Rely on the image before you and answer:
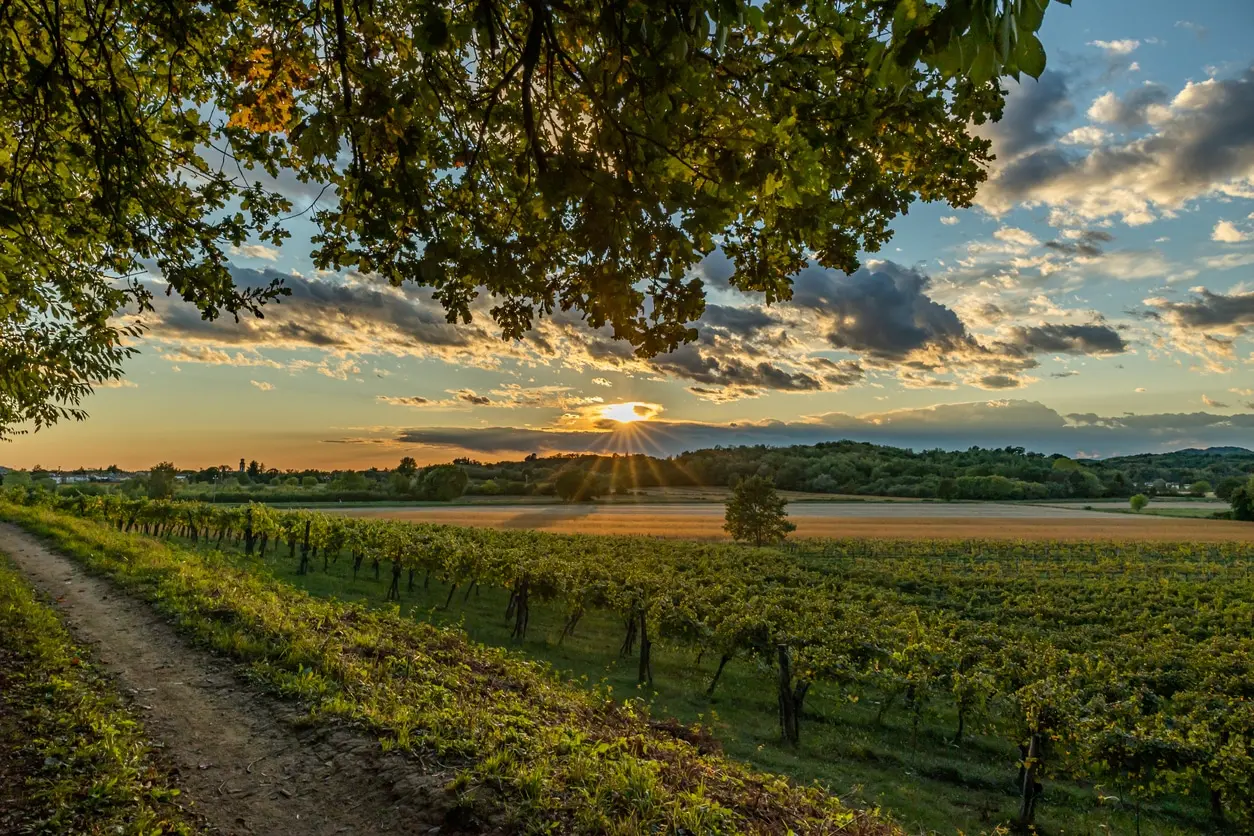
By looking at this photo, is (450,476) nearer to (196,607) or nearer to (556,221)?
(196,607)

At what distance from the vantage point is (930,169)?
649 cm

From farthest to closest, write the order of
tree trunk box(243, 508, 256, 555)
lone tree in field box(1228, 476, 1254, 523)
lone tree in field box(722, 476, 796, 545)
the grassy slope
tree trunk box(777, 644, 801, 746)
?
1. lone tree in field box(1228, 476, 1254, 523)
2. lone tree in field box(722, 476, 796, 545)
3. tree trunk box(243, 508, 256, 555)
4. tree trunk box(777, 644, 801, 746)
5. the grassy slope

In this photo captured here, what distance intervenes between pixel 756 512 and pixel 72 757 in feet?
186

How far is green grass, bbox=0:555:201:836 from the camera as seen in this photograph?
561 centimetres

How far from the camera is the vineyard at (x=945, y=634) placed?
41.6ft

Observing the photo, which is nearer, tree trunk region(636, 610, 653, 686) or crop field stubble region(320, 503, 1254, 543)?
tree trunk region(636, 610, 653, 686)

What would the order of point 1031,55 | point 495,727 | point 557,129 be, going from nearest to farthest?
point 1031,55
point 557,129
point 495,727

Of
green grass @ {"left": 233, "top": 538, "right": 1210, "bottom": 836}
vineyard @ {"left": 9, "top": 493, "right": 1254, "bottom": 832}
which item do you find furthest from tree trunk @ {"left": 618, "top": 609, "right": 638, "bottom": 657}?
green grass @ {"left": 233, "top": 538, "right": 1210, "bottom": 836}

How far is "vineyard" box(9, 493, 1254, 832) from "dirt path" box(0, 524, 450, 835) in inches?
459

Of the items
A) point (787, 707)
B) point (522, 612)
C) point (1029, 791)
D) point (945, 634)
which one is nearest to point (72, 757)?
point (787, 707)

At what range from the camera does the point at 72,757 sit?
21.5 feet

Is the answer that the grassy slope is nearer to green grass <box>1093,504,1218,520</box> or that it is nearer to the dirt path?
the dirt path

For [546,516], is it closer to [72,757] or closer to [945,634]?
[945,634]

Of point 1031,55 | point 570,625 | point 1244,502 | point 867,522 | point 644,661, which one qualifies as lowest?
point 867,522
